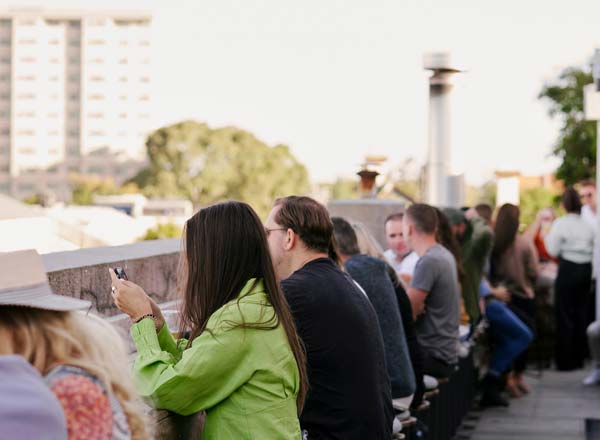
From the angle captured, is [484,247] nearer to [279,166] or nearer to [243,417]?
[243,417]

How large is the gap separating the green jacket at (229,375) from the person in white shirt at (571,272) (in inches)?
331

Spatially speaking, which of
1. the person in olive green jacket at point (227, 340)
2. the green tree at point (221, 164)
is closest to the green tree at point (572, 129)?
the person in olive green jacket at point (227, 340)

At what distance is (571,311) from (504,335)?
6.61ft

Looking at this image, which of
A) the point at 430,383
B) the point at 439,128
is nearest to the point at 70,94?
the point at 439,128

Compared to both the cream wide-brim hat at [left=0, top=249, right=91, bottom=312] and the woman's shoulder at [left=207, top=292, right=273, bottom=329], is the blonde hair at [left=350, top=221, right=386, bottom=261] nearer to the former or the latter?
the woman's shoulder at [left=207, top=292, right=273, bottom=329]

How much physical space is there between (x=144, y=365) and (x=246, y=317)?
1.00 feet

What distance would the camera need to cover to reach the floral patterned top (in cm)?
184

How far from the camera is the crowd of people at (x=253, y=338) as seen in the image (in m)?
1.87

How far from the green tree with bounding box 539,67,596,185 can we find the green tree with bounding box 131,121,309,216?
80716 mm

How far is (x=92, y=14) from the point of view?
606ft

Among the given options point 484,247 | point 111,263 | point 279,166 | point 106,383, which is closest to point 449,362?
point 484,247

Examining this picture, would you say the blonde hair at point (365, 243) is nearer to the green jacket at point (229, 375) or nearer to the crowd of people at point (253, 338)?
the crowd of people at point (253, 338)

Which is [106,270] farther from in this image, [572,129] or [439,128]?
[572,129]

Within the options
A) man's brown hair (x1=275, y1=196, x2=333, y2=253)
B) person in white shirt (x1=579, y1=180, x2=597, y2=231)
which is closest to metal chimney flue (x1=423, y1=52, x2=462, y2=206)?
person in white shirt (x1=579, y1=180, x2=597, y2=231)
